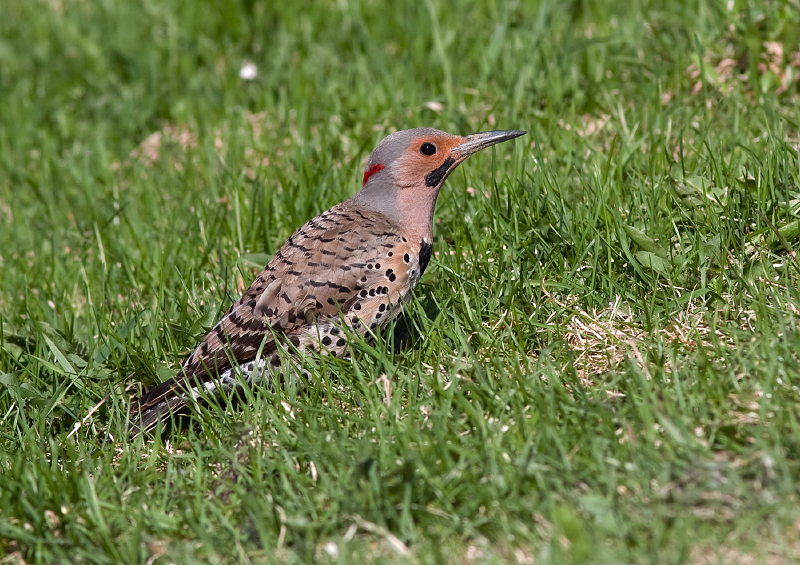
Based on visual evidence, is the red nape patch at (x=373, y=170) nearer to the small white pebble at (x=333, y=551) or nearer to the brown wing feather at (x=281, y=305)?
the brown wing feather at (x=281, y=305)

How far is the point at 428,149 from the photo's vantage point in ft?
16.2

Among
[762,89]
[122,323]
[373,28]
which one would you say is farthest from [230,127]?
[762,89]

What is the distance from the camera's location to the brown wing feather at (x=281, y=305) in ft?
14.7

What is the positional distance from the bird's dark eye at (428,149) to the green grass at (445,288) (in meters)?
0.46

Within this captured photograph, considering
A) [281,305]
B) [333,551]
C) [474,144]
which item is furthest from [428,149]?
[333,551]

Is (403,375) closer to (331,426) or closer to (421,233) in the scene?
(331,426)

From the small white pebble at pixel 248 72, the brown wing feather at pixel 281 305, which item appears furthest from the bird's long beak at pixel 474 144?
the small white pebble at pixel 248 72

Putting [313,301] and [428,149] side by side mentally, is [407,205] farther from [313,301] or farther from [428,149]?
[313,301]

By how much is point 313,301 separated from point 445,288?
71 centimetres

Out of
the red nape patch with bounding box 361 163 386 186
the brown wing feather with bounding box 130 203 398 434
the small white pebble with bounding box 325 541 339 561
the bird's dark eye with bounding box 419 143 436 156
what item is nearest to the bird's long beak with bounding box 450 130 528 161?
the bird's dark eye with bounding box 419 143 436 156

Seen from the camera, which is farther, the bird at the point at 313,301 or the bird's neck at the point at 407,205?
the bird's neck at the point at 407,205

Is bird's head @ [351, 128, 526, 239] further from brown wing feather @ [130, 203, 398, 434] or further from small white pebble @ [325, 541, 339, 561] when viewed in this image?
small white pebble @ [325, 541, 339, 561]

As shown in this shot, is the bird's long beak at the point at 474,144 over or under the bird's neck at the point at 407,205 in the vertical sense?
over

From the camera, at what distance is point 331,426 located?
3.73 m
